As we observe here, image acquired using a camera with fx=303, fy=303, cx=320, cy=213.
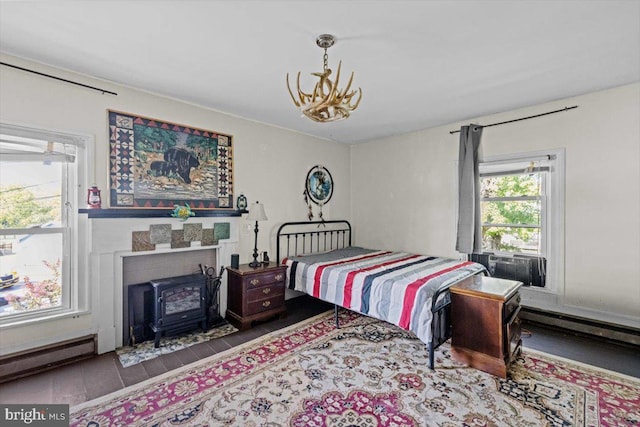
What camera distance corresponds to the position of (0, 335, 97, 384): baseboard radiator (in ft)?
7.69

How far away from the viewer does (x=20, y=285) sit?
2.55 meters

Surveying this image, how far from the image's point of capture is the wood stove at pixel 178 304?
2900 millimetres

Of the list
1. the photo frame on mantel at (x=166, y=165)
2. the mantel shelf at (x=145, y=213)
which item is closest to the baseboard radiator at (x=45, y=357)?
the mantel shelf at (x=145, y=213)

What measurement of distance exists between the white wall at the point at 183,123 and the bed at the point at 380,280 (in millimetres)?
452

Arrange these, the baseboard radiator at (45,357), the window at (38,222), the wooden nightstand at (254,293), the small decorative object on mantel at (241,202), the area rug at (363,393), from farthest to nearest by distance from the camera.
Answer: the small decorative object on mantel at (241,202), the wooden nightstand at (254,293), the window at (38,222), the baseboard radiator at (45,357), the area rug at (363,393)

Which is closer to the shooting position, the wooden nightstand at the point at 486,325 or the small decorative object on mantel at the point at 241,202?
the wooden nightstand at the point at 486,325

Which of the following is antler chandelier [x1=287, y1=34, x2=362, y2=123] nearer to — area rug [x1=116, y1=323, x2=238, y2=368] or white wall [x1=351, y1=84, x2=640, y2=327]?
area rug [x1=116, y1=323, x2=238, y2=368]

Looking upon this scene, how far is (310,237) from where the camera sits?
15.6 feet

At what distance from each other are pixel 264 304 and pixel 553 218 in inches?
136

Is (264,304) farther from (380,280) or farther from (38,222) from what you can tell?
(38,222)

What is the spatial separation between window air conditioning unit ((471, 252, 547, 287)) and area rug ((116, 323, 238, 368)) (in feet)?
10.9

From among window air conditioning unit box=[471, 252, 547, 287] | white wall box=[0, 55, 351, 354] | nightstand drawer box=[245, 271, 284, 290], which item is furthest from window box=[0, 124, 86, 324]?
window air conditioning unit box=[471, 252, 547, 287]

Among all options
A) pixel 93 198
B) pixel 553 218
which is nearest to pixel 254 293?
pixel 93 198

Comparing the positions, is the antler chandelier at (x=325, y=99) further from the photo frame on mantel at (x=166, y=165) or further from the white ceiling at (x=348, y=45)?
the photo frame on mantel at (x=166, y=165)
